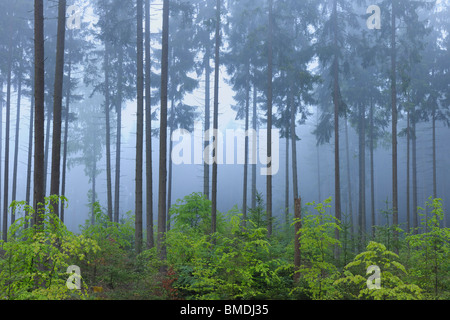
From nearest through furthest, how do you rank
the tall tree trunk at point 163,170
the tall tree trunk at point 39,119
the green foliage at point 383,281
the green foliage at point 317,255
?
the green foliage at point 383,281 < the green foliage at point 317,255 < the tall tree trunk at point 39,119 < the tall tree trunk at point 163,170

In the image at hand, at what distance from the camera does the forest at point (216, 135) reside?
24.4ft

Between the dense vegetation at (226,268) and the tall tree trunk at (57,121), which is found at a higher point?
the tall tree trunk at (57,121)

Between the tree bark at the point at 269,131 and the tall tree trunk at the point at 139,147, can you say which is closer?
the tall tree trunk at the point at 139,147

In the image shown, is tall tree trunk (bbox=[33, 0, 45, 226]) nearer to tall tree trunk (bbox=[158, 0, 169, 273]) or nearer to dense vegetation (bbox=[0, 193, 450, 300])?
dense vegetation (bbox=[0, 193, 450, 300])

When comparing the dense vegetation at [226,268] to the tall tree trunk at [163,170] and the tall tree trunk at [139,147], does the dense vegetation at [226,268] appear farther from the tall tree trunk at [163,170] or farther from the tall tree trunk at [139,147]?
the tall tree trunk at [139,147]

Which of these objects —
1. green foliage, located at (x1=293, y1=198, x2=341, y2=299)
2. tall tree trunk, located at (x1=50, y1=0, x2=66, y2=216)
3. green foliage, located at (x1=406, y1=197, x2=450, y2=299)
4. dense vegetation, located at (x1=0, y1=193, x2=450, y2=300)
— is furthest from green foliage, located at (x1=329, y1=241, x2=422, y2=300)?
tall tree trunk, located at (x1=50, y1=0, x2=66, y2=216)

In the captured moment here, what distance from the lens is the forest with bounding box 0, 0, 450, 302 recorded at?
Result: 743 centimetres

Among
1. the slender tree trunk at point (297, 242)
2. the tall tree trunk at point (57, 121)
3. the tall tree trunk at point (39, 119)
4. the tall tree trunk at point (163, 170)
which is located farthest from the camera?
the tall tree trunk at point (163, 170)

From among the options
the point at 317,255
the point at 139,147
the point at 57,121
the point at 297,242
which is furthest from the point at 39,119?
the point at 317,255

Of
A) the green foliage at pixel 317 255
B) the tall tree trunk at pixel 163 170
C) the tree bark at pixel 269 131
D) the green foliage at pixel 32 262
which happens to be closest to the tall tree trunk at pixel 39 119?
the green foliage at pixel 32 262

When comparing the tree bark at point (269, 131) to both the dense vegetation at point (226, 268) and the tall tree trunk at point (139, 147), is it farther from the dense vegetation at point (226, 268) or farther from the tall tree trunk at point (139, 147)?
the tall tree trunk at point (139, 147)

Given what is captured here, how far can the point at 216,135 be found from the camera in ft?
51.6
